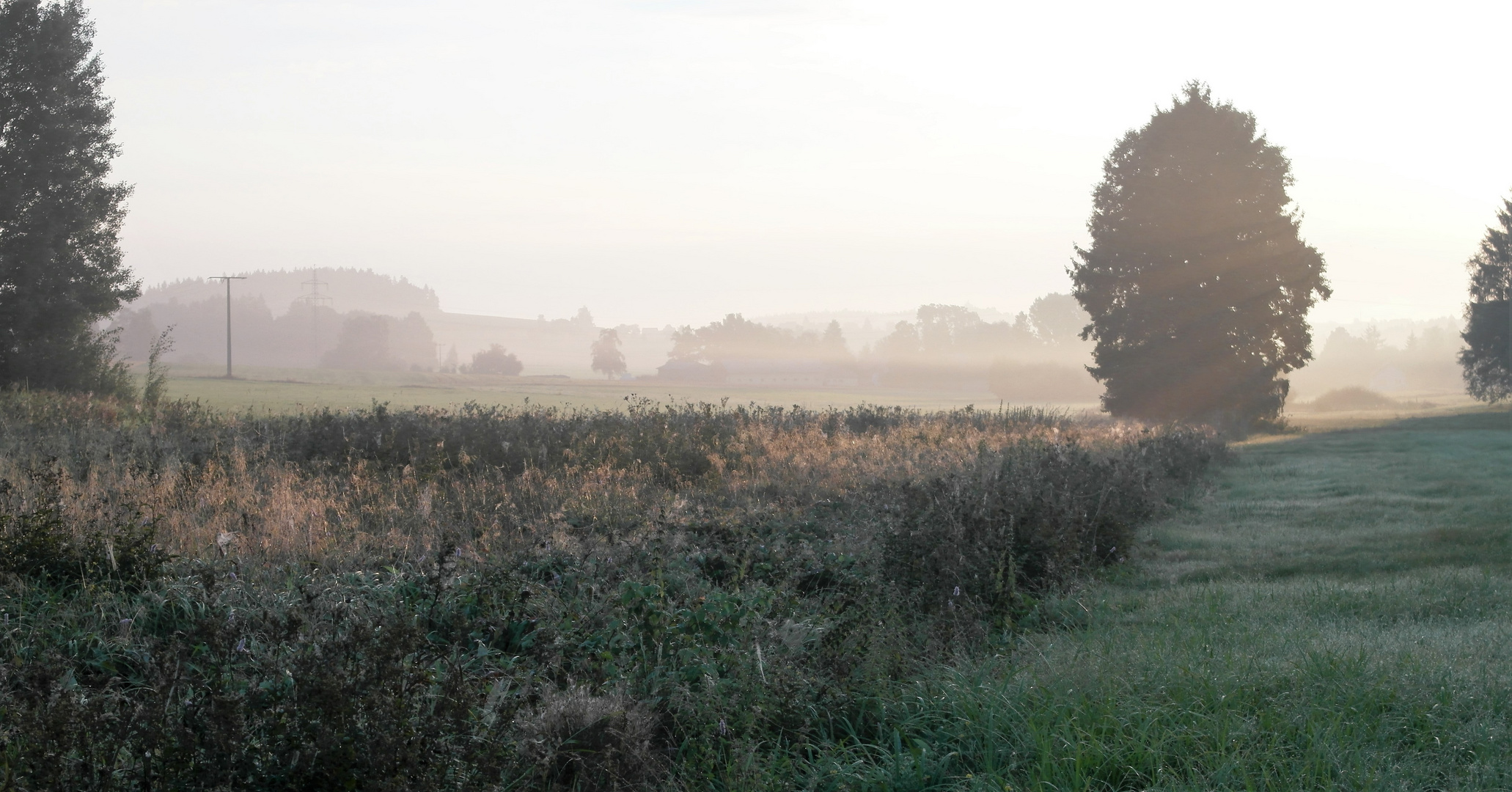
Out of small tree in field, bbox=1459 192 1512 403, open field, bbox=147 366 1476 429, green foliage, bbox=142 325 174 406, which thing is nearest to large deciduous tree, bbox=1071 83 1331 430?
open field, bbox=147 366 1476 429

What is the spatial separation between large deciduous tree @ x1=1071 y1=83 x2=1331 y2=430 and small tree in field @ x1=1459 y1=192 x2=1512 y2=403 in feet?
54.6

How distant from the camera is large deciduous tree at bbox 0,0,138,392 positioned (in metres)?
25.0

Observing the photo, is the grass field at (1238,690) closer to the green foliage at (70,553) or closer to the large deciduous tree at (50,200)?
the green foliage at (70,553)

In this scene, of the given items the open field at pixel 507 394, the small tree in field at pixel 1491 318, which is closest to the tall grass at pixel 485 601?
the open field at pixel 507 394

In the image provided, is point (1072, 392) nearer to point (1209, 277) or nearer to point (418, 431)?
point (1209, 277)

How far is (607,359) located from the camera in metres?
115

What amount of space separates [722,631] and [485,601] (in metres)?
1.29

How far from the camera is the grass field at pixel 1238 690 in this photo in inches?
136

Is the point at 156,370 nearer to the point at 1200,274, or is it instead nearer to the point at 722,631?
the point at 722,631

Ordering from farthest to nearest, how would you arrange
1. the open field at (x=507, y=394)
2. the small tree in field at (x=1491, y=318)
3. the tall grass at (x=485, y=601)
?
the small tree in field at (x=1491, y=318) → the open field at (x=507, y=394) → the tall grass at (x=485, y=601)

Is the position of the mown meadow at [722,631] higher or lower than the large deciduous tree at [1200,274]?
lower

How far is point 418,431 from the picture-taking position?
1275 centimetres

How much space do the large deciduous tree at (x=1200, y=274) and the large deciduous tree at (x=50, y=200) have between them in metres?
31.9

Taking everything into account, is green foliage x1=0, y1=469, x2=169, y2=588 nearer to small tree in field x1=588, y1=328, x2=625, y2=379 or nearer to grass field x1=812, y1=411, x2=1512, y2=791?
grass field x1=812, y1=411, x2=1512, y2=791
